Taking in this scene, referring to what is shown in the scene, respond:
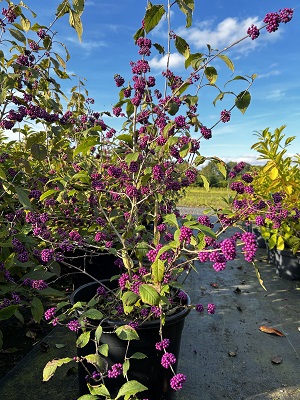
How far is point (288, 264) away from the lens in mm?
3695

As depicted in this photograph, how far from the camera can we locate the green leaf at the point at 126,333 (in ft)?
4.41

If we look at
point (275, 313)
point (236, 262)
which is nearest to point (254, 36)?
point (275, 313)

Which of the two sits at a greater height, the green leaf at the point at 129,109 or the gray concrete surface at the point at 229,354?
the green leaf at the point at 129,109

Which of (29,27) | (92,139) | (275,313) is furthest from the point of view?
(275,313)

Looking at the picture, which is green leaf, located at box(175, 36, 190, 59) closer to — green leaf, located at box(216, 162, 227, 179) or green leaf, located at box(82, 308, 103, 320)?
green leaf, located at box(216, 162, 227, 179)

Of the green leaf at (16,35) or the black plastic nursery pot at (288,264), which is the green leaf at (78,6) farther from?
the black plastic nursery pot at (288,264)

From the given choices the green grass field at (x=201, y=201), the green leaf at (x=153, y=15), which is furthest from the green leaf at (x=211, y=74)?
the green grass field at (x=201, y=201)

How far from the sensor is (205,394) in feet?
5.94

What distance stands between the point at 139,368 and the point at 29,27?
2.10 meters

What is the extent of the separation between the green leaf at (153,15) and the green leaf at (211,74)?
34cm

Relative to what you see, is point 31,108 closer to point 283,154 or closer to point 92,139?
point 92,139

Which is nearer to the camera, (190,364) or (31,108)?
(31,108)

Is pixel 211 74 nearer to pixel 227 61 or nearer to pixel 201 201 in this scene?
pixel 227 61

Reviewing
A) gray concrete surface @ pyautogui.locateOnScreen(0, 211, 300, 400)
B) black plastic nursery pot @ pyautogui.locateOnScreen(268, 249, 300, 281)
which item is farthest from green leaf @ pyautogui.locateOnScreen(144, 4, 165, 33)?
black plastic nursery pot @ pyautogui.locateOnScreen(268, 249, 300, 281)
